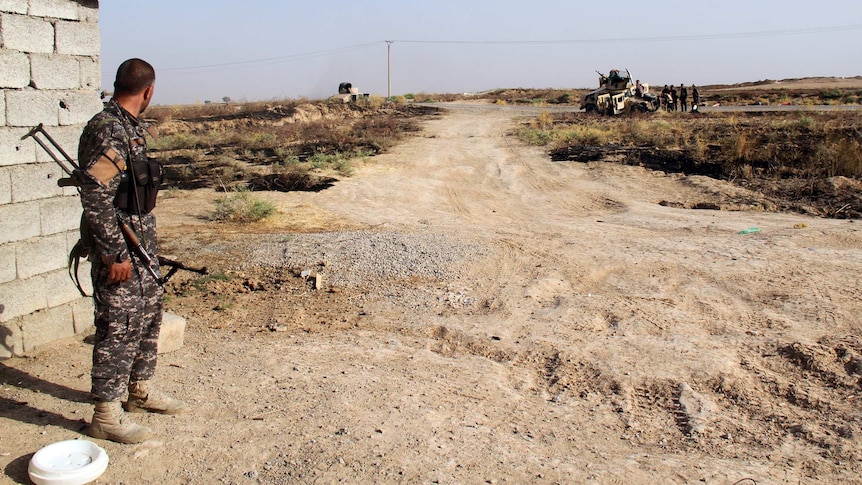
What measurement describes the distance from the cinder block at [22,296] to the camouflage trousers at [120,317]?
1523 mm

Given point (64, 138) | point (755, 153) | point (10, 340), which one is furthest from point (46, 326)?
point (755, 153)

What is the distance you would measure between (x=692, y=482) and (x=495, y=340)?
7.25 ft

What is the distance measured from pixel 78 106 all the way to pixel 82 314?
1.51 metres

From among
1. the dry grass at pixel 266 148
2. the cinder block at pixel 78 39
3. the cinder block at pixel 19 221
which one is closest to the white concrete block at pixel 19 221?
the cinder block at pixel 19 221

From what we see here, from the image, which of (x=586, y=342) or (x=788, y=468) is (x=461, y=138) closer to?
(x=586, y=342)

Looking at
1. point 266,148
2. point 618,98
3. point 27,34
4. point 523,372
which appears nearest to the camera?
point 27,34

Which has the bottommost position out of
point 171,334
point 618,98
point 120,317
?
point 171,334

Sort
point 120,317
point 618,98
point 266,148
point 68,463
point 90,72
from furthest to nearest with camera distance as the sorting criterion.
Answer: point 618,98 → point 266,148 → point 90,72 → point 120,317 → point 68,463

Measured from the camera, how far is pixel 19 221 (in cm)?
456

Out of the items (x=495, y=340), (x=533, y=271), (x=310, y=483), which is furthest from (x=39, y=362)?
(x=533, y=271)

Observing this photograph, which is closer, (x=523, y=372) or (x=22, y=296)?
(x=22, y=296)

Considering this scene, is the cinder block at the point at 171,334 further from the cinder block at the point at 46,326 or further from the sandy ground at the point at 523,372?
the cinder block at the point at 46,326

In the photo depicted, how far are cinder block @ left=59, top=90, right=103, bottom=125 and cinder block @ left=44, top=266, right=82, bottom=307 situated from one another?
3.08 feet

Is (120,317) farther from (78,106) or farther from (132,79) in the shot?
(78,106)
